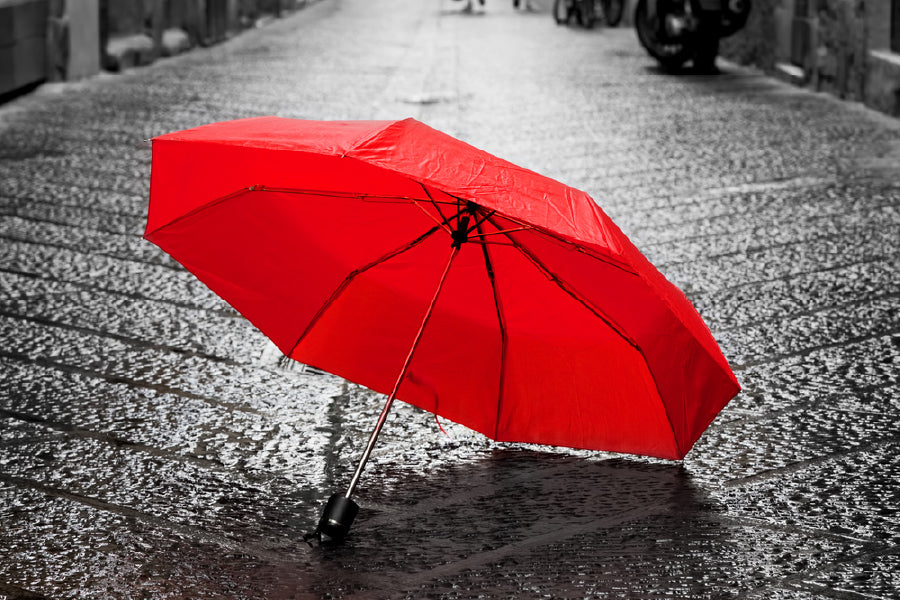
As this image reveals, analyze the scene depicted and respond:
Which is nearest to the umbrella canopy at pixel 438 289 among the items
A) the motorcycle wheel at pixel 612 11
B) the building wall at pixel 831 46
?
the building wall at pixel 831 46

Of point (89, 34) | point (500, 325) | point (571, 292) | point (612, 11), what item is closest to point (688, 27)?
point (89, 34)

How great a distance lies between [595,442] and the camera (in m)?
2.90

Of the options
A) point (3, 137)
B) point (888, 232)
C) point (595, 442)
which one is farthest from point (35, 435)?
point (3, 137)

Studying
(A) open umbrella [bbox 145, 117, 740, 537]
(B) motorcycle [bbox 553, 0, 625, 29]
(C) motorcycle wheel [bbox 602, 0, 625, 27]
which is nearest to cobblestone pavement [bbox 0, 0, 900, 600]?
(A) open umbrella [bbox 145, 117, 740, 537]

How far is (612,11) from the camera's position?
2145 centimetres

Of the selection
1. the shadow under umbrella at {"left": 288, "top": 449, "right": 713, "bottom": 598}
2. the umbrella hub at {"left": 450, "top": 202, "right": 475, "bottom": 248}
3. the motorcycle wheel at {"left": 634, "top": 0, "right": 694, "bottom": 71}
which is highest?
the umbrella hub at {"left": 450, "top": 202, "right": 475, "bottom": 248}

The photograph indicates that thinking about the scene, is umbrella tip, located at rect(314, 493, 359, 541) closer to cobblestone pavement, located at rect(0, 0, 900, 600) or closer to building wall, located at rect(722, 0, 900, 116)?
cobblestone pavement, located at rect(0, 0, 900, 600)

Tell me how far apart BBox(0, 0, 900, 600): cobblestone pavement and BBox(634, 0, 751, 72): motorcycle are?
528 cm

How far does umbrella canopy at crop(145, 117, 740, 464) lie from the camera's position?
262cm

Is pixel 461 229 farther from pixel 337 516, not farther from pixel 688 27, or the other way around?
pixel 688 27

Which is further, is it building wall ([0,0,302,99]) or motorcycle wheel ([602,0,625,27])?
motorcycle wheel ([602,0,625,27])

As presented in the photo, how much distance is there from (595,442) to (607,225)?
0.63 metres

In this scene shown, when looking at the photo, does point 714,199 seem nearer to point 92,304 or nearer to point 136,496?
point 92,304

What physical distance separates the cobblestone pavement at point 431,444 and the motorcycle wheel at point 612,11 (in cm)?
1460
